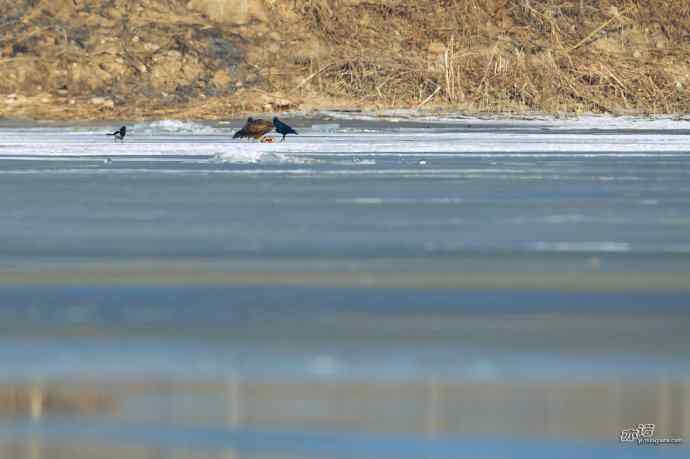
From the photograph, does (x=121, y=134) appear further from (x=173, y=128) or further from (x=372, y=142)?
(x=173, y=128)

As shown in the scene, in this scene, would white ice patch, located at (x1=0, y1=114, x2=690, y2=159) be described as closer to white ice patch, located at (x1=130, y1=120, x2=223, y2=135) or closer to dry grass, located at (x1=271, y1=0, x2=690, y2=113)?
white ice patch, located at (x1=130, y1=120, x2=223, y2=135)

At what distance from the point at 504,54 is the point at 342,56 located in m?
3.57

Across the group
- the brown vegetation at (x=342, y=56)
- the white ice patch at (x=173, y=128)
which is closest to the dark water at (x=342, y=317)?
the white ice patch at (x=173, y=128)

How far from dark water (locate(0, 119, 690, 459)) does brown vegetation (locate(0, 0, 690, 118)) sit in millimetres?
20612

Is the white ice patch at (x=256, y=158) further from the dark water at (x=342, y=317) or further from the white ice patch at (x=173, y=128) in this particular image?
the white ice patch at (x=173, y=128)

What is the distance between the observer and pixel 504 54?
1523 inches

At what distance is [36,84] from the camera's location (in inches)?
1446

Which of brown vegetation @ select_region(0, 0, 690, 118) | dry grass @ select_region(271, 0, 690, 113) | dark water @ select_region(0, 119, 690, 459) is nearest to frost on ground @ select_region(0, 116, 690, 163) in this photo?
dry grass @ select_region(271, 0, 690, 113)

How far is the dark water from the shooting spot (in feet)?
16.6

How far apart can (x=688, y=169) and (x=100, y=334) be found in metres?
11.6

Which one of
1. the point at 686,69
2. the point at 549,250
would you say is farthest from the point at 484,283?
the point at 686,69

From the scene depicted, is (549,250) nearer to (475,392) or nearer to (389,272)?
(389,272)

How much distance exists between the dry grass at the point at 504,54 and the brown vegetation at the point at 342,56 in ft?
0.14

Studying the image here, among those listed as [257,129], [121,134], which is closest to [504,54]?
[257,129]
